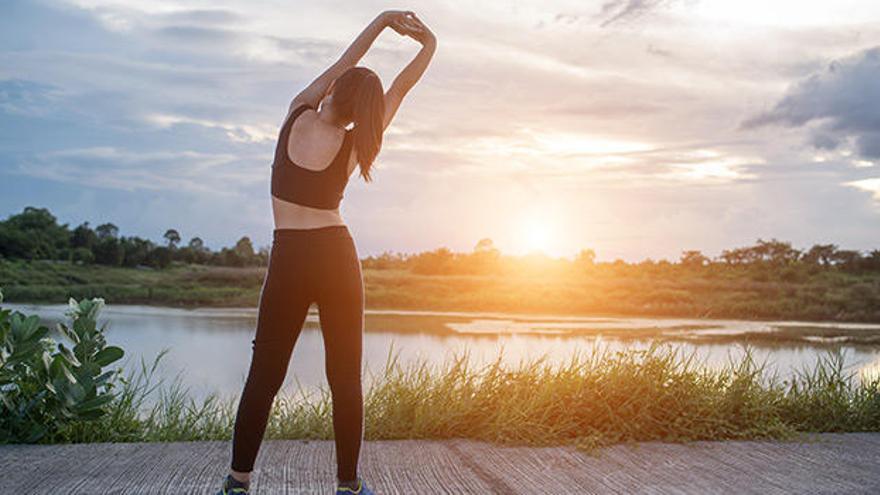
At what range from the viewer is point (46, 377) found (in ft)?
14.4

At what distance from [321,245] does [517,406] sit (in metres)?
2.04

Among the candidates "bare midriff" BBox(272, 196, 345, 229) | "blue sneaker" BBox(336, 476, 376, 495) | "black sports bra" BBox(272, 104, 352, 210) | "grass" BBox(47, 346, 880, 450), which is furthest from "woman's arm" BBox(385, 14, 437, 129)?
"grass" BBox(47, 346, 880, 450)

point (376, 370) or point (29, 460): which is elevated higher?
point (376, 370)

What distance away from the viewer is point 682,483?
3.85 metres

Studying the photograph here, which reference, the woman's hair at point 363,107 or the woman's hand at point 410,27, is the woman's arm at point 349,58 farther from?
the woman's hair at point 363,107

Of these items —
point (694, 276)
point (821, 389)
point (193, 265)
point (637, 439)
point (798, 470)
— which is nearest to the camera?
point (798, 470)

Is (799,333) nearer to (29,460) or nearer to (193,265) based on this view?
(29,460)

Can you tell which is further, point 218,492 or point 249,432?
point 218,492

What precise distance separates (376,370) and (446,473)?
1.20 meters

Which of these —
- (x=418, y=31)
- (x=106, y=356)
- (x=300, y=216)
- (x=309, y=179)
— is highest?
(x=418, y=31)

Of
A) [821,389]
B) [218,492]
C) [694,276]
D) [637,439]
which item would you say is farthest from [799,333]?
[218,492]

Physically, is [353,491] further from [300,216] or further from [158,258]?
[158,258]

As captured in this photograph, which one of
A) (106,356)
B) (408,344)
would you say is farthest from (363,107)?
(408,344)

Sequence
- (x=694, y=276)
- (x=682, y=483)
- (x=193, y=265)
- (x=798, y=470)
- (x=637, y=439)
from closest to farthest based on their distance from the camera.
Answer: (x=682, y=483) → (x=798, y=470) → (x=637, y=439) → (x=694, y=276) → (x=193, y=265)
